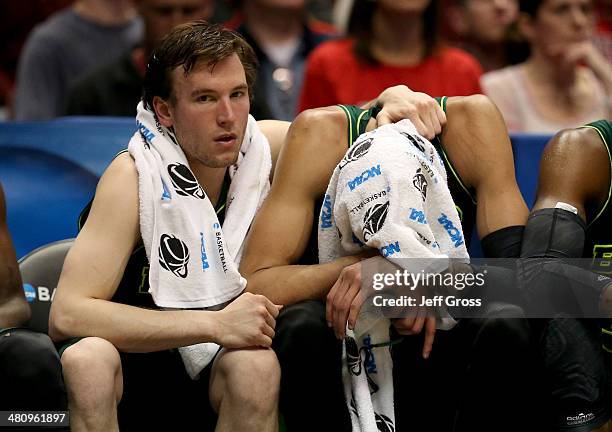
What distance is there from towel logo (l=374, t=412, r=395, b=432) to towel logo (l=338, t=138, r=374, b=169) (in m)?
0.61

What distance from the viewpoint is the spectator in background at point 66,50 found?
4.94 m

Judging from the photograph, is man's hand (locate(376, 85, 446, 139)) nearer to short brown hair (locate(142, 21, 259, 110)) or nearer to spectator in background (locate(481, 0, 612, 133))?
short brown hair (locate(142, 21, 259, 110))

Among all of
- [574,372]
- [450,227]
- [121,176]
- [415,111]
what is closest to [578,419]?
[574,372]

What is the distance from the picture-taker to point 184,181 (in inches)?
115

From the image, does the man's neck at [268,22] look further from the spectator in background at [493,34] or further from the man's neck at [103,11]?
the spectator in background at [493,34]

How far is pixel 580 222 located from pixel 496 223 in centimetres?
21

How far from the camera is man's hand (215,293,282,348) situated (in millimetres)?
2671

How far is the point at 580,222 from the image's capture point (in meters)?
2.94

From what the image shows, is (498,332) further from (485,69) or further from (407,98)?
(485,69)

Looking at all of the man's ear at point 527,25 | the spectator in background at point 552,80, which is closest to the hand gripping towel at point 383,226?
the spectator in background at point 552,80

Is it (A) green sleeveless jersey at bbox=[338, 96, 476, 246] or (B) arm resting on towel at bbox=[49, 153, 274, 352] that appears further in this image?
(A) green sleeveless jersey at bbox=[338, 96, 476, 246]

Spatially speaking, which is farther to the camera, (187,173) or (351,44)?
(351,44)

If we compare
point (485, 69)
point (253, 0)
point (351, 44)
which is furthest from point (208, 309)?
point (485, 69)

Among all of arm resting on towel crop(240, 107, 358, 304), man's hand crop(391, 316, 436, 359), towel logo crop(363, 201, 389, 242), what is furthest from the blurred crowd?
man's hand crop(391, 316, 436, 359)
